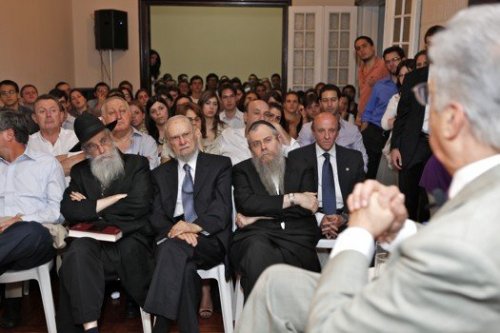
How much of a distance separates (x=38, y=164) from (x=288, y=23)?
6480 millimetres

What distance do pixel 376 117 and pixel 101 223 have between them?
2600 millimetres

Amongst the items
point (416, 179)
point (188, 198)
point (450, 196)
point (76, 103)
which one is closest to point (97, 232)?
point (188, 198)

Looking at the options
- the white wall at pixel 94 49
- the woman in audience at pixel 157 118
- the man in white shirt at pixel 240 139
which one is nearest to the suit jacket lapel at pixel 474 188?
the man in white shirt at pixel 240 139

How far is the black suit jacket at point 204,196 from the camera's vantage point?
2.84 metres

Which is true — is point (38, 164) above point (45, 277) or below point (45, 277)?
above

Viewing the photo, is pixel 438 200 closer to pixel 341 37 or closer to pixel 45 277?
pixel 45 277

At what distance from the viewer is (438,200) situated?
1.25 metres

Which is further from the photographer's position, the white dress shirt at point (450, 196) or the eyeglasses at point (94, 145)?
the eyeglasses at point (94, 145)

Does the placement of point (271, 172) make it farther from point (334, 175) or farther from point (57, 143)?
point (57, 143)

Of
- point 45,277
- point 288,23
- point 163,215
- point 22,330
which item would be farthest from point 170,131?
point 288,23

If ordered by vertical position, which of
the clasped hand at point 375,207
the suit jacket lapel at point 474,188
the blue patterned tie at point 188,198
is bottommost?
the blue patterned tie at point 188,198

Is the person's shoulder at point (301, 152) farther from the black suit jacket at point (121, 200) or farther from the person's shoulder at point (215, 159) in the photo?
the black suit jacket at point (121, 200)

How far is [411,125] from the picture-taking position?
342 centimetres

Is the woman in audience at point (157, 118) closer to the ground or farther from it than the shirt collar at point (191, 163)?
farther from it
